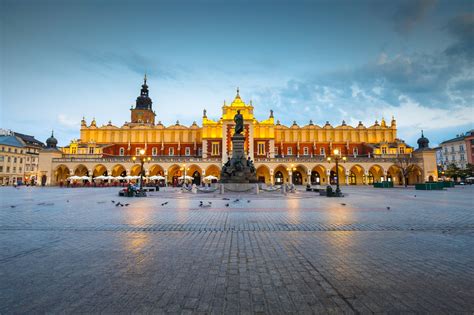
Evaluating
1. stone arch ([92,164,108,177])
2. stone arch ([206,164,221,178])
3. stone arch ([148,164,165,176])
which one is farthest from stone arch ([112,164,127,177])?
stone arch ([206,164,221,178])

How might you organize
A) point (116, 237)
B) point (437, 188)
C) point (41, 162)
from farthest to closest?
point (41, 162), point (437, 188), point (116, 237)

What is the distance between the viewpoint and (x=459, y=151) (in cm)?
7100

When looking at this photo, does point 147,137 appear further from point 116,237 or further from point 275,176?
point 116,237

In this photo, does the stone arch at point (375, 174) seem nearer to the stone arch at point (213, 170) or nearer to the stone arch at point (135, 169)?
the stone arch at point (213, 170)

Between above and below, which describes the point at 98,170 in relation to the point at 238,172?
above

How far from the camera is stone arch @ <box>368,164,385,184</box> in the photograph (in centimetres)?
5556

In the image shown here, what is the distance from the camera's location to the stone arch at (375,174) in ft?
182

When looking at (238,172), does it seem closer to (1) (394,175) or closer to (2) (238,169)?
(2) (238,169)

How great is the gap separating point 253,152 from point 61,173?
4554 cm

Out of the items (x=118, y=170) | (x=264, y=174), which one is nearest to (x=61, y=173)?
(x=118, y=170)

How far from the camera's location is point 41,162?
54781 millimetres

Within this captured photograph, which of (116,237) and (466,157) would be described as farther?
(466,157)

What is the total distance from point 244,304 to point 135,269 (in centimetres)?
220

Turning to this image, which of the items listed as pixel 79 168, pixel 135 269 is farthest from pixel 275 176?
pixel 135 269
